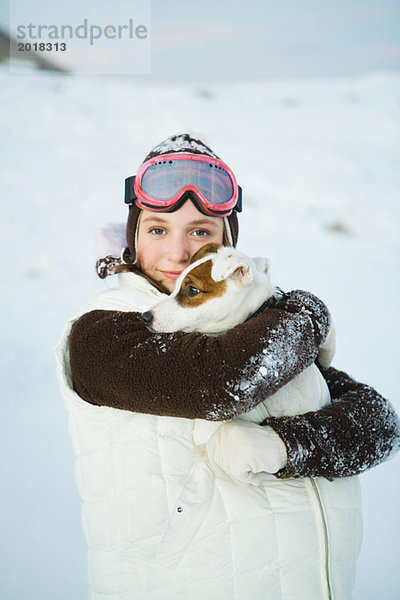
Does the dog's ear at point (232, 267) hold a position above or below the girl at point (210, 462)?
above

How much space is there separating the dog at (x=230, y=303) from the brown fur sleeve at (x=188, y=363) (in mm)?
221

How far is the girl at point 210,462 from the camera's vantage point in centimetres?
141

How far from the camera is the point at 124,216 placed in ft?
16.4

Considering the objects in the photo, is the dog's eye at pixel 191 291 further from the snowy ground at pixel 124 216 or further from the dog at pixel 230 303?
the snowy ground at pixel 124 216

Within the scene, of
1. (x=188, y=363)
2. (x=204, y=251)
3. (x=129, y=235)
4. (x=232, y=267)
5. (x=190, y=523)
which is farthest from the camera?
(x=129, y=235)

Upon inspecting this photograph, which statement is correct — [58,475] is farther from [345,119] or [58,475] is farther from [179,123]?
[345,119]

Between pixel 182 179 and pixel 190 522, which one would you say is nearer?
pixel 190 522

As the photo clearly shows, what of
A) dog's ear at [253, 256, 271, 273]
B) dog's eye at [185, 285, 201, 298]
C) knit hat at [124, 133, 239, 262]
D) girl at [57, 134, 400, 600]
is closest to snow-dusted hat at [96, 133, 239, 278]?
knit hat at [124, 133, 239, 262]

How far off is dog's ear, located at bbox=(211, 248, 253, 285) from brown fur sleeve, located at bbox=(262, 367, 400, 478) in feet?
1.55

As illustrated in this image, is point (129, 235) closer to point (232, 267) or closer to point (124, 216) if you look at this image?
point (232, 267)

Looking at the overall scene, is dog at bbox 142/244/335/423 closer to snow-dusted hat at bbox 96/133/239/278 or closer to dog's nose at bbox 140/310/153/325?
dog's nose at bbox 140/310/153/325

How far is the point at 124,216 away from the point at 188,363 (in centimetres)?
377

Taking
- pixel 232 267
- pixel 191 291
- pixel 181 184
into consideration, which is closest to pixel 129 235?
pixel 181 184

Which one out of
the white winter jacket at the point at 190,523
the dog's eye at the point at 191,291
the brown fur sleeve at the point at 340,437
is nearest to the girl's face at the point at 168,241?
the dog's eye at the point at 191,291
